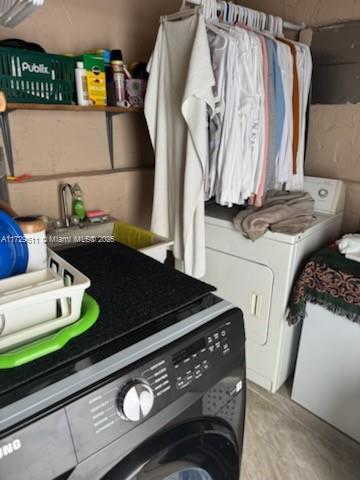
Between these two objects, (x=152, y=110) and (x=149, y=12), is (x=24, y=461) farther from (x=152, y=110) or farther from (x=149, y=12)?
(x=149, y=12)

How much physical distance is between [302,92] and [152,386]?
1.76m

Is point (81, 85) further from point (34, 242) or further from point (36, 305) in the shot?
point (36, 305)

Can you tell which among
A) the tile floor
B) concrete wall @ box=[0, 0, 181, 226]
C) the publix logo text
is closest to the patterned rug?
the tile floor

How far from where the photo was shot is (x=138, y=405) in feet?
2.12

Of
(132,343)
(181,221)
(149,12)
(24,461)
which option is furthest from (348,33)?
(24,461)

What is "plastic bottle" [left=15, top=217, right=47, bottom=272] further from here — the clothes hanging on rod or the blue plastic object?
the clothes hanging on rod

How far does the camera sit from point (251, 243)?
1801 mm

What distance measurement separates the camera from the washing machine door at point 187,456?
0.67 metres

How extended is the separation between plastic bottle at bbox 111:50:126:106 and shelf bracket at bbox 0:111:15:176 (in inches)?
19.8

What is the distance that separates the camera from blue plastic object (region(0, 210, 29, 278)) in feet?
2.55

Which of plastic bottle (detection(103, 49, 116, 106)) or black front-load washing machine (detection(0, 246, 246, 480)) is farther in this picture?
plastic bottle (detection(103, 49, 116, 106))

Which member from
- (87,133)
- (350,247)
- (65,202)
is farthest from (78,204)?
(350,247)

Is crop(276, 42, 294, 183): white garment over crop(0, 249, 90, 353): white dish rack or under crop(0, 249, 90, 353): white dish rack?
over

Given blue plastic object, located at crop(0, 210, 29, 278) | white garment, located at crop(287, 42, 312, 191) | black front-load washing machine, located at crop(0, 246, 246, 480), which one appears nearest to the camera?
black front-load washing machine, located at crop(0, 246, 246, 480)
